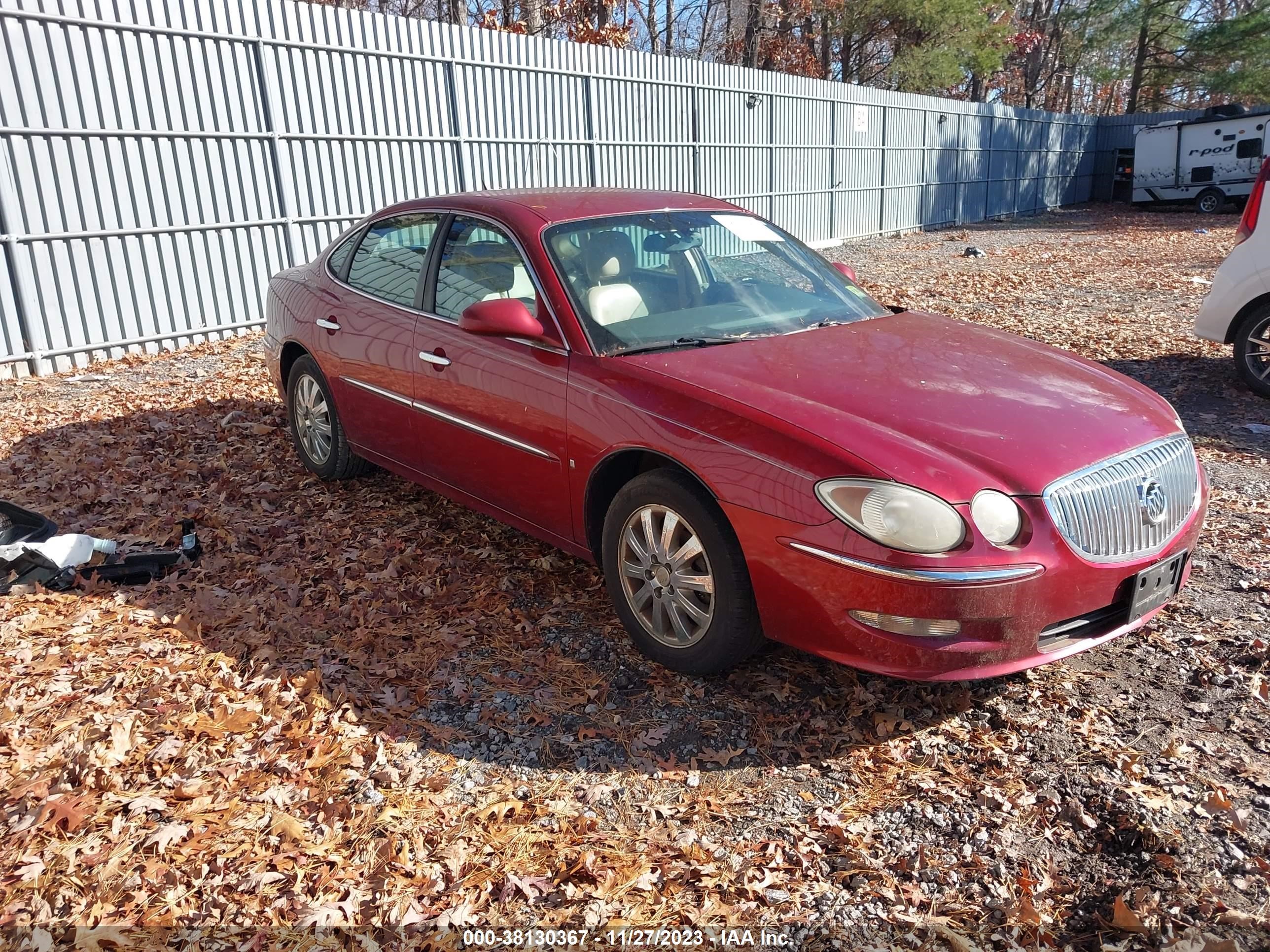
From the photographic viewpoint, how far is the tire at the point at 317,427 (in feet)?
17.9

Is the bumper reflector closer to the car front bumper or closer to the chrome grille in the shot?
the car front bumper

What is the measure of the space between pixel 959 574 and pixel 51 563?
13.0ft

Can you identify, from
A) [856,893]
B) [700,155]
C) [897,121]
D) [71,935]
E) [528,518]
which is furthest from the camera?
[897,121]

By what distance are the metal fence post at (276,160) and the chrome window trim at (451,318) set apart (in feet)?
17.5

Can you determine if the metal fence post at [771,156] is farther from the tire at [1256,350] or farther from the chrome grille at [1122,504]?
the chrome grille at [1122,504]

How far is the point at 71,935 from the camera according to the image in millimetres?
2412

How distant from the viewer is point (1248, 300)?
7188mm

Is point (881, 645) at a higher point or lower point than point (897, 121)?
lower

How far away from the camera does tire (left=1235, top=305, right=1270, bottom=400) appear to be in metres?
7.23

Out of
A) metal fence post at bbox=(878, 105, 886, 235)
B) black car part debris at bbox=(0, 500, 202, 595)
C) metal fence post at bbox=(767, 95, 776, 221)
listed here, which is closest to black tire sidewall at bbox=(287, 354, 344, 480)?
black car part debris at bbox=(0, 500, 202, 595)

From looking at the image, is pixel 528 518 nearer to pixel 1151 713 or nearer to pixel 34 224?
pixel 1151 713

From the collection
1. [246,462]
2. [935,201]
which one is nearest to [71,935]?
[246,462]

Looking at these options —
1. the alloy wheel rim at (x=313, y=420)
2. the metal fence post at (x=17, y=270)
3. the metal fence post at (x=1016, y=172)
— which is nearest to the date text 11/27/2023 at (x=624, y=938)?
the alloy wheel rim at (x=313, y=420)

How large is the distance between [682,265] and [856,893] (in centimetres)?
280
